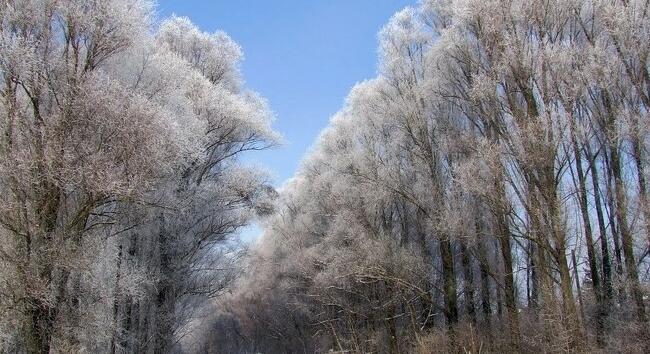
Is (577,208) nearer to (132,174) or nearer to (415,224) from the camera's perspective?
(415,224)

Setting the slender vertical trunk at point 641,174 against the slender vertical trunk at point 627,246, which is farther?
the slender vertical trunk at point 627,246

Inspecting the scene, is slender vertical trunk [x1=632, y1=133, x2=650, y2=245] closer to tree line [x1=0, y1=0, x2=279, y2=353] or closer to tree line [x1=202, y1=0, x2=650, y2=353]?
tree line [x1=202, y1=0, x2=650, y2=353]

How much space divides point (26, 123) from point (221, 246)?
38.3 ft

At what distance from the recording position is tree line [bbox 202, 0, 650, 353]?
48.2 ft

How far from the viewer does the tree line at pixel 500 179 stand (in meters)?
14.7

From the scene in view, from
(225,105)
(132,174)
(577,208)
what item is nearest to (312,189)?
(225,105)

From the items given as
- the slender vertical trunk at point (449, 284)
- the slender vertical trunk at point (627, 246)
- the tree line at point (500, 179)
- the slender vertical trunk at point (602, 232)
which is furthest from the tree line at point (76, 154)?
the slender vertical trunk at point (602, 232)

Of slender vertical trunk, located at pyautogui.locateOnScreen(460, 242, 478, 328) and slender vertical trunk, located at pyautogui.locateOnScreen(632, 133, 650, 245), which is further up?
slender vertical trunk, located at pyautogui.locateOnScreen(632, 133, 650, 245)

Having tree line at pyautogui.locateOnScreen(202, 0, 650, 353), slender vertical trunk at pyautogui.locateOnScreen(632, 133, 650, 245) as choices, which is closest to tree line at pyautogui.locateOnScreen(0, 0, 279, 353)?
tree line at pyautogui.locateOnScreen(202, 0, 650, 353)

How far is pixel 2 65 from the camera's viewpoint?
37.2 feet

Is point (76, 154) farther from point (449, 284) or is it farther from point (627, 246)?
point (627, 246)

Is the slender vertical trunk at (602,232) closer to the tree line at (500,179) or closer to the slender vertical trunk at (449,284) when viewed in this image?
the tree line at (500,179)

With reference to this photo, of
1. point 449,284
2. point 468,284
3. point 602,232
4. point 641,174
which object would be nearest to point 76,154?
point 449,284

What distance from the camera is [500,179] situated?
625 inches
